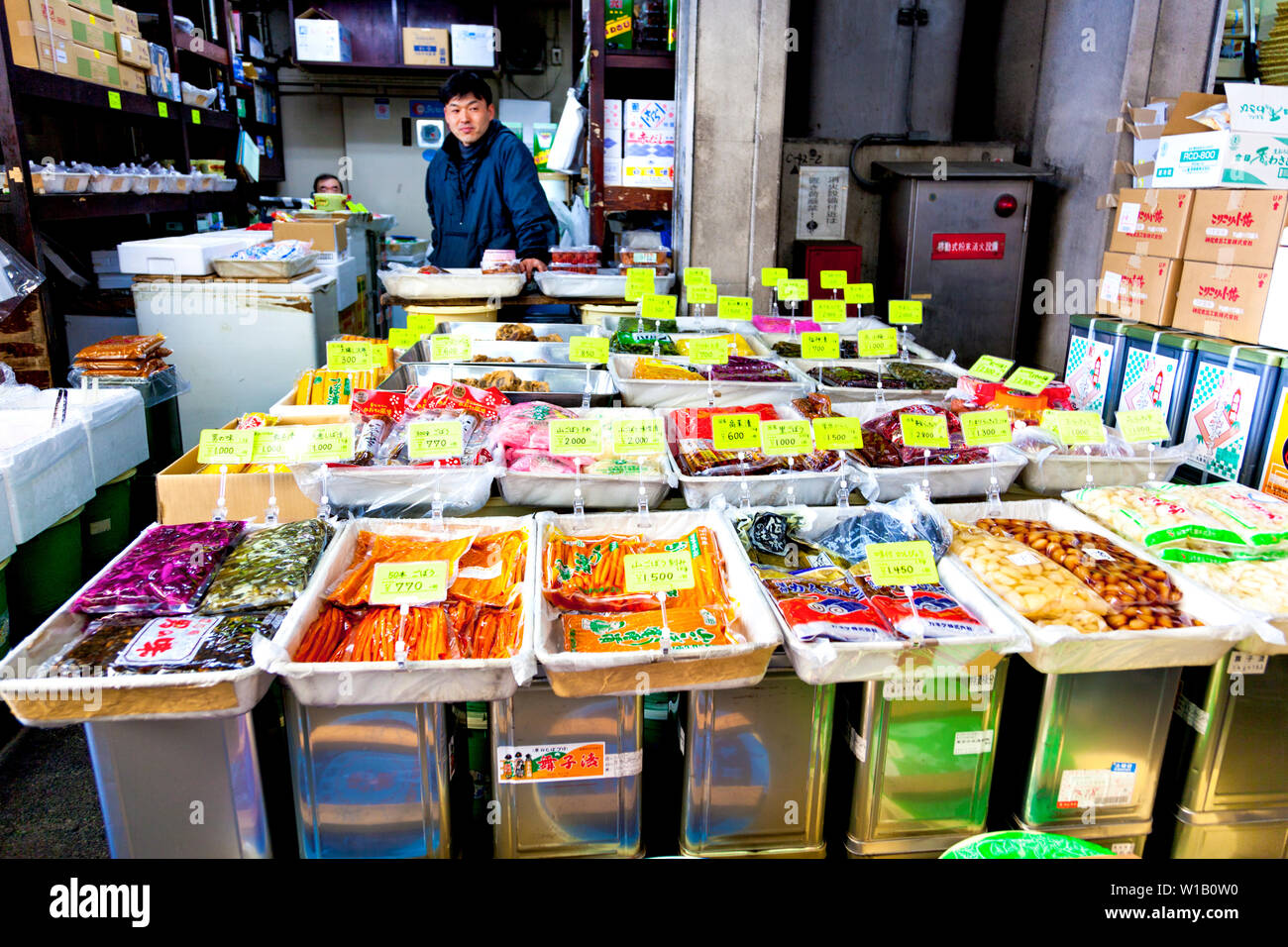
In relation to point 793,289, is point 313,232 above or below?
above

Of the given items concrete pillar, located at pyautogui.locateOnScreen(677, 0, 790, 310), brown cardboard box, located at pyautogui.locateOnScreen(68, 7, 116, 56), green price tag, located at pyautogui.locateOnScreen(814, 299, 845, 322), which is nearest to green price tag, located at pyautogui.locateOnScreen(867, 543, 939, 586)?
green price tag, located at pyautogui.locateOnScreen(814, 299, 845, 322)

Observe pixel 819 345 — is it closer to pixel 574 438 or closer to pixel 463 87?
pixel 574 438

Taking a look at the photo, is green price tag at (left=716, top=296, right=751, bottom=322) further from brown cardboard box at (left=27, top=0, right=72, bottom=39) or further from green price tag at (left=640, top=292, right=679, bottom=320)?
brown cardboard box at (left=27, top=0, right=72, bottom=39)

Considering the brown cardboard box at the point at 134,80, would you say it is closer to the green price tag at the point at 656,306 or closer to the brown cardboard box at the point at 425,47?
the green price tag at the point at 656,306

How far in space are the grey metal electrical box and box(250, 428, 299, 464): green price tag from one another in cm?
387

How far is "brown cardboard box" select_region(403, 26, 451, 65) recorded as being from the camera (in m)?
7.37

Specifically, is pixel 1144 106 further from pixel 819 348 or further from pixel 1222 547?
pixel 1222 547

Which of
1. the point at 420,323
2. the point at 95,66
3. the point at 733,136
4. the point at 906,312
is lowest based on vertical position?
the point at 420,323

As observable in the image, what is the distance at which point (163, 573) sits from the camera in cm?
173

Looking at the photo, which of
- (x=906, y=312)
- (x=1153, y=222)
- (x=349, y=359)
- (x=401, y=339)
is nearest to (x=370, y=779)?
(x=349, y=359)

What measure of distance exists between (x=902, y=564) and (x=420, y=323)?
104 inches

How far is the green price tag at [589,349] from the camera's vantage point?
3154mm
